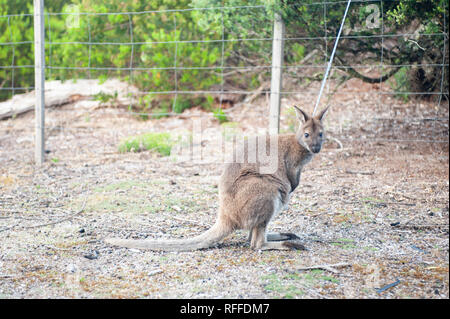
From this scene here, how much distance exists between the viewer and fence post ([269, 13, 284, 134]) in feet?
19.1

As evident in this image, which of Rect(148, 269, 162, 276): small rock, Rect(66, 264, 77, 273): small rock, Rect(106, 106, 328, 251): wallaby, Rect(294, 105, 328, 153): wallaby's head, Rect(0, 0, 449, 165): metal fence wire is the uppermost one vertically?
Rect(0, 0, 449, 165): metal fence wire

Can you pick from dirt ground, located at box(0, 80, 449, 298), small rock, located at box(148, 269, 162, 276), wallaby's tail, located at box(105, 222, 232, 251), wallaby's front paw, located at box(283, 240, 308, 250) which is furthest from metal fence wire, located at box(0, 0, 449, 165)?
small rock, located at box(148, 269, 162, 276)

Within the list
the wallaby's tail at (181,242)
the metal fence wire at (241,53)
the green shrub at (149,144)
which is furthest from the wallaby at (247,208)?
the green shrub at (149,144)

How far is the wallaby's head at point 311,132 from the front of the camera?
4.16 m

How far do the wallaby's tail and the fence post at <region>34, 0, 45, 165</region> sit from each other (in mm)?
3282

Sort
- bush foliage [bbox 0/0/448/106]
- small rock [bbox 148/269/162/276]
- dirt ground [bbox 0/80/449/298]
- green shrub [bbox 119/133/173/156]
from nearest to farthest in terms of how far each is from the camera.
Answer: dirt ground [bbox 0/80/449/298] < small rock [bbox 148/269/162/276] < bush foliage [bbox 0/0/448/106] < green shrub [bbox 119/133/173/156]

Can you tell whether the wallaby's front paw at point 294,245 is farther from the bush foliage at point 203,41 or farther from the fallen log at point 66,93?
the fallen log at point 66,93

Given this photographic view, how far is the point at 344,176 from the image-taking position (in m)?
5.83

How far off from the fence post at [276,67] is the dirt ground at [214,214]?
2.55 ft

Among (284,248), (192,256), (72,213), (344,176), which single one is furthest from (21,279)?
(344,176)

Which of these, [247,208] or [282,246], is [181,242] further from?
[282,246]

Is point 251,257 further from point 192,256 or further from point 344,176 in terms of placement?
point 344,176

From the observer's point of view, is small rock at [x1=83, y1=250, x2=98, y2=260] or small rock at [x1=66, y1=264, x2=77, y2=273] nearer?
small rock at [x1=66, y1=264, x2=77, y2=273]

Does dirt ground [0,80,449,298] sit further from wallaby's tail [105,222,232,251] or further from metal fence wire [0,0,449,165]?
metal fence wire [0,0,449,165]
